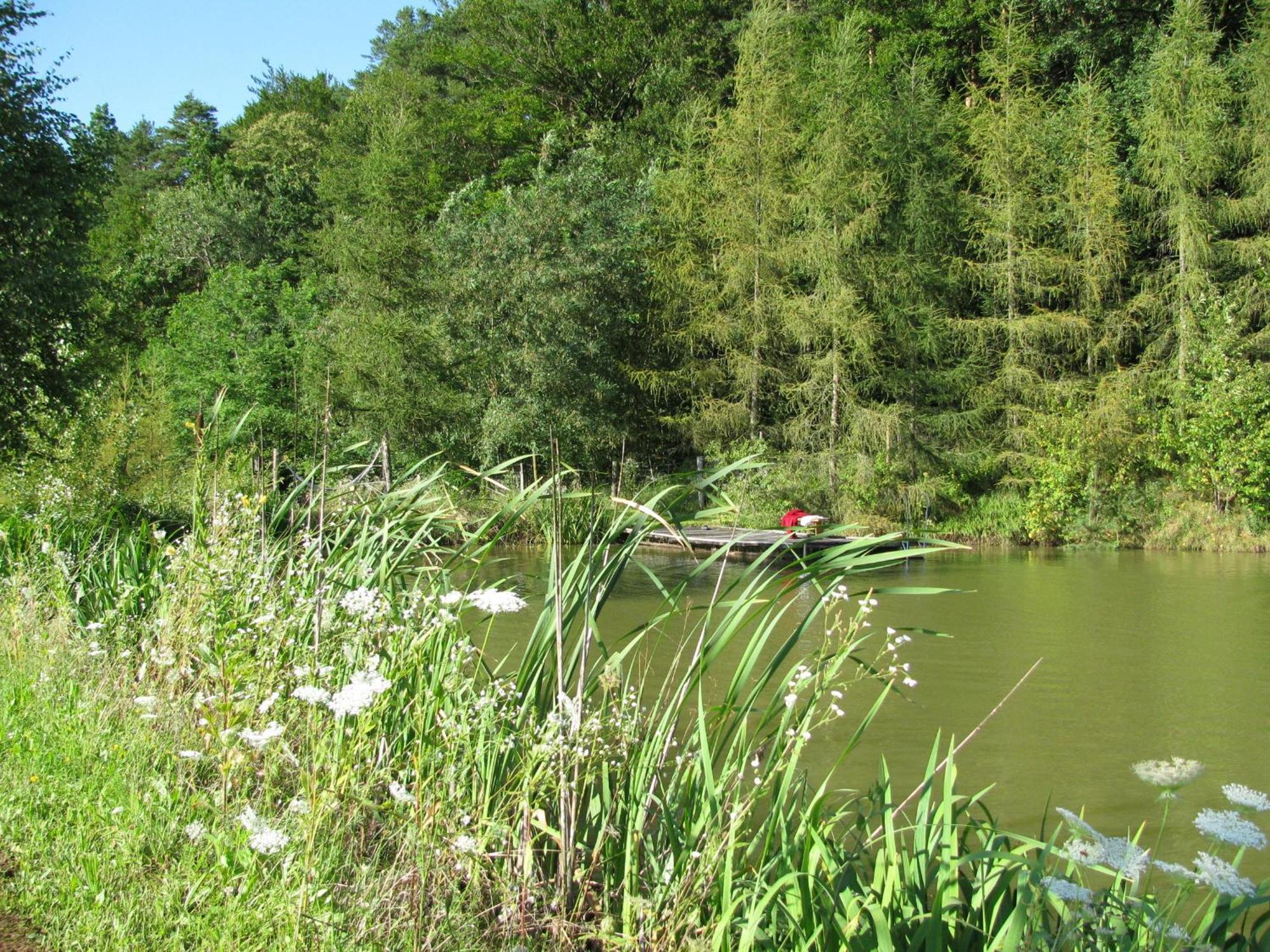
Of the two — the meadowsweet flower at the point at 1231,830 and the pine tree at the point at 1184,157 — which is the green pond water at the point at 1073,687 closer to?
the meadowsweet flower at the point at 1231,830

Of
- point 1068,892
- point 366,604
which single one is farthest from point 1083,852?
point 366,604

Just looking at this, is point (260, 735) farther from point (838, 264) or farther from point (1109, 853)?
point (838, 264)

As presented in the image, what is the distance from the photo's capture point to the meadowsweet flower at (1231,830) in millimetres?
1784

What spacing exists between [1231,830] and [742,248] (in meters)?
19.7

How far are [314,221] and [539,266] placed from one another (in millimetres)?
15295

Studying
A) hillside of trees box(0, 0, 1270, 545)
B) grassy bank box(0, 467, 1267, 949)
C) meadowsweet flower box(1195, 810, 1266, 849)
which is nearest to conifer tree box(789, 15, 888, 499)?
hillside of trees box(0, 0, 1270, 545)

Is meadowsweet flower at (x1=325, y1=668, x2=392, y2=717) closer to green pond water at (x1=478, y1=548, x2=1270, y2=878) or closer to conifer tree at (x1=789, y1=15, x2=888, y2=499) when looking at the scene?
green pond water at (x1=478, y1=548, x2=1270, y2=878)

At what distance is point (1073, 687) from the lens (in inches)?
304

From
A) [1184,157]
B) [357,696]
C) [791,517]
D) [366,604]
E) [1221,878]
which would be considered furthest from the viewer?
[1184,157]

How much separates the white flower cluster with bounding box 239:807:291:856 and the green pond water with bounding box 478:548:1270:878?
1.62 meters

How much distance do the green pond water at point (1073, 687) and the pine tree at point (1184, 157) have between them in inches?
267

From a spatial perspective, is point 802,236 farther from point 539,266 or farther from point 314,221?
point 314,221

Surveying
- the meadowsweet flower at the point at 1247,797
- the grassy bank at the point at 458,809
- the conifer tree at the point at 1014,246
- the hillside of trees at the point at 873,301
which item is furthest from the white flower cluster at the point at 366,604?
the conifer tree at the point at 1014,246

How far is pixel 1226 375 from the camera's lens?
60.6 ft
